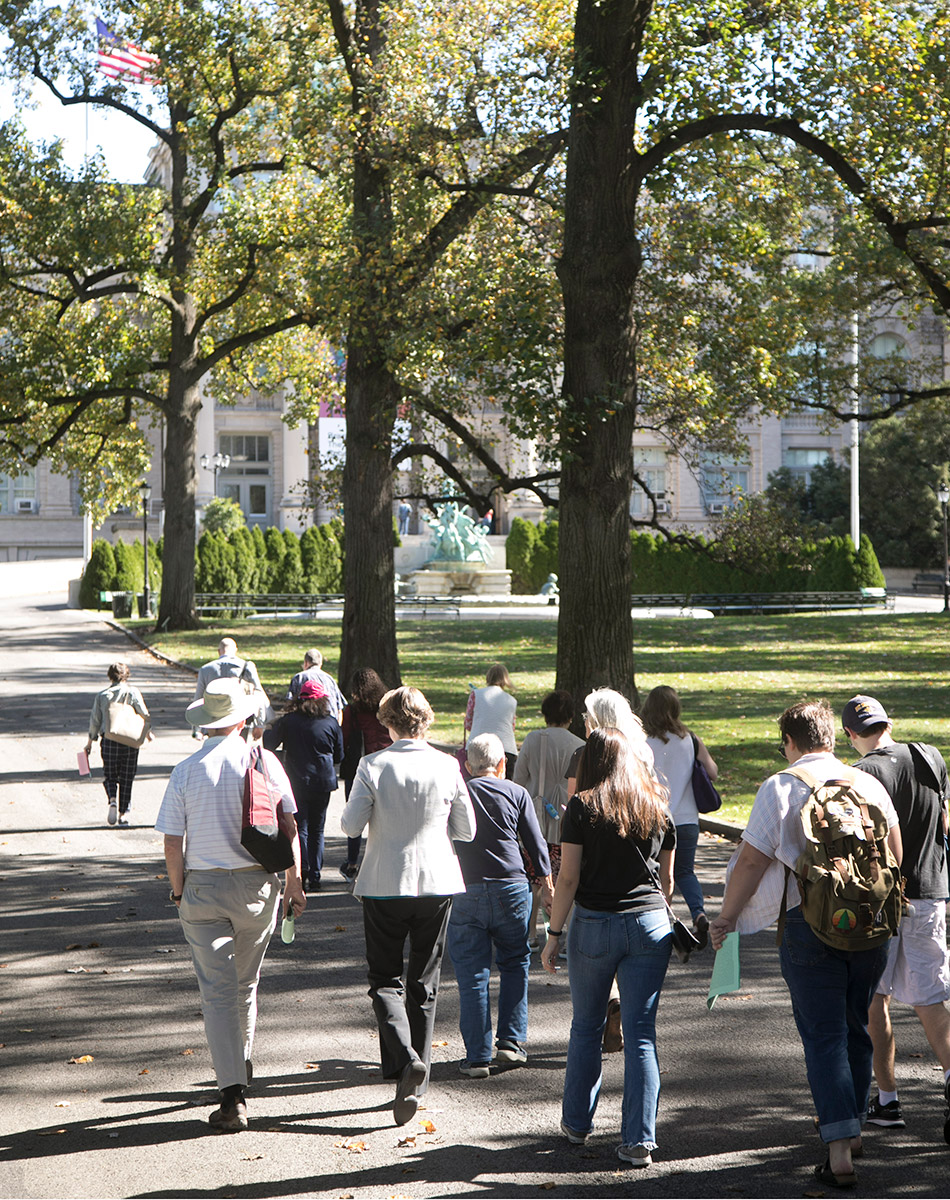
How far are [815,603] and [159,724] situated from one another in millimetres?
33423

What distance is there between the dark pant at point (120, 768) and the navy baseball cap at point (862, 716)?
8534mm

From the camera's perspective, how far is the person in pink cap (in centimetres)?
1017

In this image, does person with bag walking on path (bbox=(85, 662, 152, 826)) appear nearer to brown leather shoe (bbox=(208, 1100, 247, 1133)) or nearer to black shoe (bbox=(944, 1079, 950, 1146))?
brown leather shoe (bbox=(208, 1100, 247, 1133))

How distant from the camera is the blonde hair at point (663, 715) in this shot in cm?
840

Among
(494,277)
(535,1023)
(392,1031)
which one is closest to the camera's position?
(392,1031)

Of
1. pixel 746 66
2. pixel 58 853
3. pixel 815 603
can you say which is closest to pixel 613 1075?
pixel 58 853

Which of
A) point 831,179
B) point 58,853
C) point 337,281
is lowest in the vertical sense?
point 58,853

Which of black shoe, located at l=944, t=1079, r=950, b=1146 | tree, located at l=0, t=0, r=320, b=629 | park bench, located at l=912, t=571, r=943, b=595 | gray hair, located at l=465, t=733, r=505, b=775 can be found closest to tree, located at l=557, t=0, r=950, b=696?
gray hair, located at l=465, t=733, r=505, b=775

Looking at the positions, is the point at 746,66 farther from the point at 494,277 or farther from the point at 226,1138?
the point at 226,1138

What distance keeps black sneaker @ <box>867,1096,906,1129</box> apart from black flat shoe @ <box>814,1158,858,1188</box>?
0.66 meters

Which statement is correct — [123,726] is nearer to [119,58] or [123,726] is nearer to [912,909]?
[912,909]

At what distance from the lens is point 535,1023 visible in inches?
282

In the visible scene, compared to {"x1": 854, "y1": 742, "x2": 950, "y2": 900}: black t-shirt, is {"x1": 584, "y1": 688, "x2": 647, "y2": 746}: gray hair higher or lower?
higher

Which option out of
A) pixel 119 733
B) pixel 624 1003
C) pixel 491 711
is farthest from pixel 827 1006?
pixel 119 733
